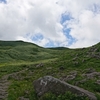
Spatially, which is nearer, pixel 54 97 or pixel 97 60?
pixel 54 97

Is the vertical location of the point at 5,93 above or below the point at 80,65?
below

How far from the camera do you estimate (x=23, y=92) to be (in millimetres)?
28422

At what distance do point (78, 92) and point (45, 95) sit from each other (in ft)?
10.8

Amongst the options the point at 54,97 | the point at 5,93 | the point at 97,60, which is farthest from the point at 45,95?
the point at 97,60

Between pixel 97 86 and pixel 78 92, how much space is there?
6186mm

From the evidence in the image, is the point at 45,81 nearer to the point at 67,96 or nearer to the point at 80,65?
the point at 67,96

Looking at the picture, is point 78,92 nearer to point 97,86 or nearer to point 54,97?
point 54,97

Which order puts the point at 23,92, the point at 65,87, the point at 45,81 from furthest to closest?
the point at 23,92 < the point at 45,81 < the point at 65,87

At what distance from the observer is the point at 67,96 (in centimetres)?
2175

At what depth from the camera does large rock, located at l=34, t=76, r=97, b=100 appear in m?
22.3

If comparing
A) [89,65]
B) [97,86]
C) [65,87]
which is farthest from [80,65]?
[65,87]

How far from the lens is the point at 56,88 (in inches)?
938

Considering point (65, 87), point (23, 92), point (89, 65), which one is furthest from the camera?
point (89, 65)

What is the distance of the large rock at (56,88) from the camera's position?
22297 mm
